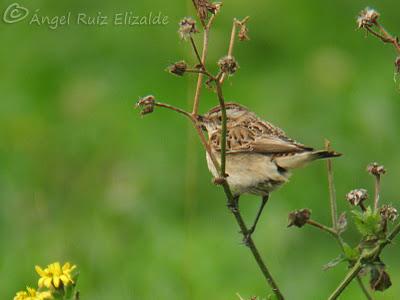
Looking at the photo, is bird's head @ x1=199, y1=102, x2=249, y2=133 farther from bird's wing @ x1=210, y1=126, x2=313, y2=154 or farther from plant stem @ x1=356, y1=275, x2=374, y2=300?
plant stem @ x1=356, y1=275, x2=374, y2=300

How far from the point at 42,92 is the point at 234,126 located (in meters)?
3.69

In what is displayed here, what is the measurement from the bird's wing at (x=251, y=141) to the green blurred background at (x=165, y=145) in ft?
2.61

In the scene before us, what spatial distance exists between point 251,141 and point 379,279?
73.8 inches

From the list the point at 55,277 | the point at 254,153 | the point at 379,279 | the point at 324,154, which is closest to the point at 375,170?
the point at 379,279

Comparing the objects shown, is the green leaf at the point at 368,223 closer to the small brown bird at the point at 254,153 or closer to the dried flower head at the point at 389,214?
the dried flower head at the point at 389,214

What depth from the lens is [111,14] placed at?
1019cm

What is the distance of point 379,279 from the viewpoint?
3.81m

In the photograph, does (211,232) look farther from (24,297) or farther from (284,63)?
(24,297)

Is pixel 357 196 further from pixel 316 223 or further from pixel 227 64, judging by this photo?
pixel 227 64

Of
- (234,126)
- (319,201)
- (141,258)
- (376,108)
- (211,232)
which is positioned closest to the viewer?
(234,126)

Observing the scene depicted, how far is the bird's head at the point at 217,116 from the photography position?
5.71m

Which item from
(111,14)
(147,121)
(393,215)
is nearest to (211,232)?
(147,121)

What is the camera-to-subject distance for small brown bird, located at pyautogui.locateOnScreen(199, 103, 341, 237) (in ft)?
17.3

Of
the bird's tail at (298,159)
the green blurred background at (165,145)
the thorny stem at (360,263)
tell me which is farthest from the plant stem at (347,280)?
the green blurred background at (165,145)
